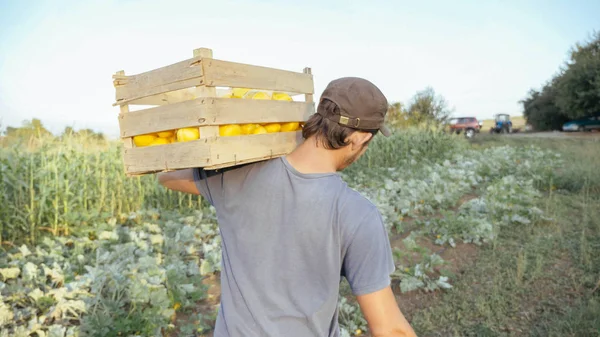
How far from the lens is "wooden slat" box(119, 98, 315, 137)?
4.91 ft

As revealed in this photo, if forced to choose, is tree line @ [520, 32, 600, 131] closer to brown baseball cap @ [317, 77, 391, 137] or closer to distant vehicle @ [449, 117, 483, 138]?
distant vehicle @ [449, 117, 483, 138]

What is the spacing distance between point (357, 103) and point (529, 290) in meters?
3.42

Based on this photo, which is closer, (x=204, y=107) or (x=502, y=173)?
(x=204, y=107)

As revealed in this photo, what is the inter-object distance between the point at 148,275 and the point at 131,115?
6.94 feet

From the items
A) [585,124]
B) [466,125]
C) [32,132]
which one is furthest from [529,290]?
[585,124]

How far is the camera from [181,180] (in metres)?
1.97

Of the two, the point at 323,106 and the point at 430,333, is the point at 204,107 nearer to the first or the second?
the point at 323,106

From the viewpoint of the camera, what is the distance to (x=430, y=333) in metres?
3.36

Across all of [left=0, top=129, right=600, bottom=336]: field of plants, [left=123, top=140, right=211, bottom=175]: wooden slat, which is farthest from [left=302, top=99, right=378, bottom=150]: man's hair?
[left=0, top=129, right=600, bottom=336]: field of plants

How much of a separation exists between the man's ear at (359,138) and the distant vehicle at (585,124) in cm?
3378

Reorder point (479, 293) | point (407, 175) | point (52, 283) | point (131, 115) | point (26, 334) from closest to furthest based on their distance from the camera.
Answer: point (131, 115) < point (26, 334) < point (52, 283) < point (479, 293) < point (407, 175)

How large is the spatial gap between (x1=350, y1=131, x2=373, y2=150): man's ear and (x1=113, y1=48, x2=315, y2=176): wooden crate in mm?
287

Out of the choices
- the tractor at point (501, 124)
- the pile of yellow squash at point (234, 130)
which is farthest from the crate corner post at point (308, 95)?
the tractor at point (501, 124)

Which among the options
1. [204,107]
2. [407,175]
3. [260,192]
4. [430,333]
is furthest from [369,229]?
[407,175]
